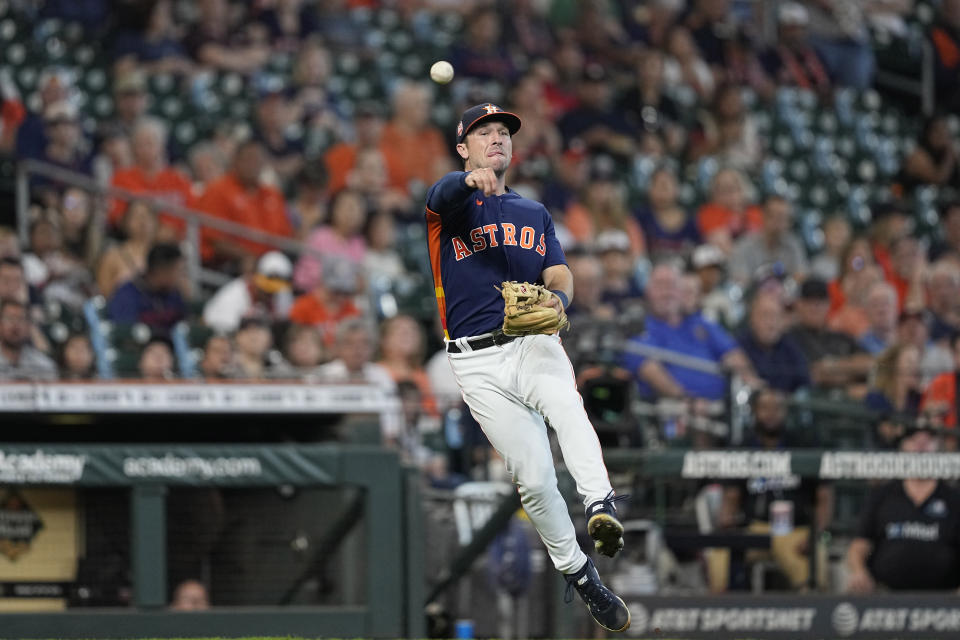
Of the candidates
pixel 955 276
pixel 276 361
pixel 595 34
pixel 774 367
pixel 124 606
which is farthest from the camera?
pixel 595 34

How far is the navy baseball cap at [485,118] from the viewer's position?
5.08 m

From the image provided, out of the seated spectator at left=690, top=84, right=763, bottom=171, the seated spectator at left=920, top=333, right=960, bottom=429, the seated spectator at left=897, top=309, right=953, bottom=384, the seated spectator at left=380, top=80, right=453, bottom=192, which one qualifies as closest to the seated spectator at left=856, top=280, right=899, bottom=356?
the seated spectator at left=897, top=309, right=953, bottom=384

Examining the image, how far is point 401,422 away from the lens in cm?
779

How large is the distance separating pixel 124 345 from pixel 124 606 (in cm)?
238

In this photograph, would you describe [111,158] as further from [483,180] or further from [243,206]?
[483,180]

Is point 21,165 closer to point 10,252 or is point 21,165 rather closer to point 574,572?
point 10,252

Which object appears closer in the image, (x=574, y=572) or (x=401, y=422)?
(x=574, y=572)

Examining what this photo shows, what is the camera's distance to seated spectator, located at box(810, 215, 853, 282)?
1164 centimetres

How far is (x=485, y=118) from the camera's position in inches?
200

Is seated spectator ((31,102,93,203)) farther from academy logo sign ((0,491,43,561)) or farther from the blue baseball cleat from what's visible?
the blue baseball cleat

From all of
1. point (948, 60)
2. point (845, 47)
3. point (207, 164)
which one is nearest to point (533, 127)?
point (207, 164)

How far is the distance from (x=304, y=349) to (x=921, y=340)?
3961mm

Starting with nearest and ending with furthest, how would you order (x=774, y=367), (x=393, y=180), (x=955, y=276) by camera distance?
1. (x=774, y=367)
2. (x=955, y=276)
3. (x=393, y=180)

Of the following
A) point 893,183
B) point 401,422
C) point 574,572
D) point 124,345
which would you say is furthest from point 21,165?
point 893,183
